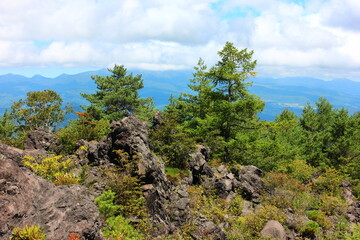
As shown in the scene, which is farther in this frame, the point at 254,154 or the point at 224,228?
the point at 254,154

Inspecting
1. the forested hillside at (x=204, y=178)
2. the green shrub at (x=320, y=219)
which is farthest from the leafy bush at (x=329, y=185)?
the green shrub at (x=320, y=219)

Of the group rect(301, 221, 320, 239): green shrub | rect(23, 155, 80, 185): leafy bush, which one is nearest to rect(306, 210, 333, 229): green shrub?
rect(301, 221, 320, 239): green shrub

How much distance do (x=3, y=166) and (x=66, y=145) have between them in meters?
10.2

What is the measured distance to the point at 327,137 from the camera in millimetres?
35000

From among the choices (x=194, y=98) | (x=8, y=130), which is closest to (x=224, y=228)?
A: (x=194, y=98)

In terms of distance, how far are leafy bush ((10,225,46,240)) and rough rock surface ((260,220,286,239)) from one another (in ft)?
32.4

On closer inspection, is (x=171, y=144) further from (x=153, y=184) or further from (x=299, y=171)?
(x=299, y=171)

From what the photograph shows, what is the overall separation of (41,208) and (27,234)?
1.02 m

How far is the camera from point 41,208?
21.9ft

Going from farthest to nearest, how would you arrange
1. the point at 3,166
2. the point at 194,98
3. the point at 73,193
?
the point at 194,98
the point at 73,193
the point at 3,166

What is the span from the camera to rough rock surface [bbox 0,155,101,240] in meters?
6.12

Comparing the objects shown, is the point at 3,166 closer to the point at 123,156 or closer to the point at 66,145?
the point at 123,156

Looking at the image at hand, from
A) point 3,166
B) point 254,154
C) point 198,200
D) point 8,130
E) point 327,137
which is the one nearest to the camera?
point 3,166

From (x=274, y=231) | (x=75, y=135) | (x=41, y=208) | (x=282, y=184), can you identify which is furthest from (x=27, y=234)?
(x=282, y=184)
